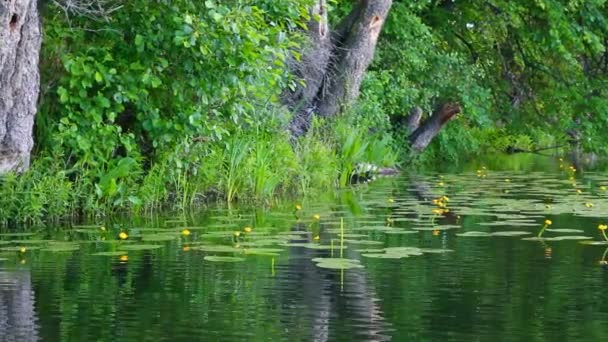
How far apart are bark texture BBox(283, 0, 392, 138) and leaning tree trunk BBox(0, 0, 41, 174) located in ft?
24.4

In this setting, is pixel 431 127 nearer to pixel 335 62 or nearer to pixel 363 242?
pixel 335 62

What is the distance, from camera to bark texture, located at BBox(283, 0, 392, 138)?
21719 mm

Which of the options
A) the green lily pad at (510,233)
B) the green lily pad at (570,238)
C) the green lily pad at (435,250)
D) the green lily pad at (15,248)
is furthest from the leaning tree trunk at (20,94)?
the green lily pad at (570,238)

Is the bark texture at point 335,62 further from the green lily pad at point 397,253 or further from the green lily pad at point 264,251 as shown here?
the green lily pad at point 264,251

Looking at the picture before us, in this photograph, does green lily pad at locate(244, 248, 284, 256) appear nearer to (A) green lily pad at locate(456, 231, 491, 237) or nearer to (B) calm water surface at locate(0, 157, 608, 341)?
(B) calm water surface at locate(0, 157, 608, 341)

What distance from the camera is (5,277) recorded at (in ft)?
33.9

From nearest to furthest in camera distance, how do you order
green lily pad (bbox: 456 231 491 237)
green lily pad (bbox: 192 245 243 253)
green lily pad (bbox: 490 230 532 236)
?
green lily pad (bbox: 192 245 243 253), green lily pad (bbox: 456 231 491 237), green lily pad (bbox: 490 230 532 236)

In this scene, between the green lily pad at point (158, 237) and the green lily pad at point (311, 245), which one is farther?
the green lily pad at point (158, 237)

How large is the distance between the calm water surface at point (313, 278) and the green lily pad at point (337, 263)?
0.13ft

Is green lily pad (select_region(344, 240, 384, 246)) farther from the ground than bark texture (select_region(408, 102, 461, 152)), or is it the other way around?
bark texture (select_region(408, 102, 461, 152))

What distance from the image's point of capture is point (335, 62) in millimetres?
22734

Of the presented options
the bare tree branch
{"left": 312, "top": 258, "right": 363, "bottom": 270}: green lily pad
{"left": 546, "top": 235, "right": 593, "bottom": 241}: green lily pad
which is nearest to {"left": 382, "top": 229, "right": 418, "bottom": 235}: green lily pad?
{"left": 546, "top": 235, "right": 593, "bottom": 241}: green lily pad

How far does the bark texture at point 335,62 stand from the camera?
71.3 feet

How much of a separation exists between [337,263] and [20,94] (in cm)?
446
